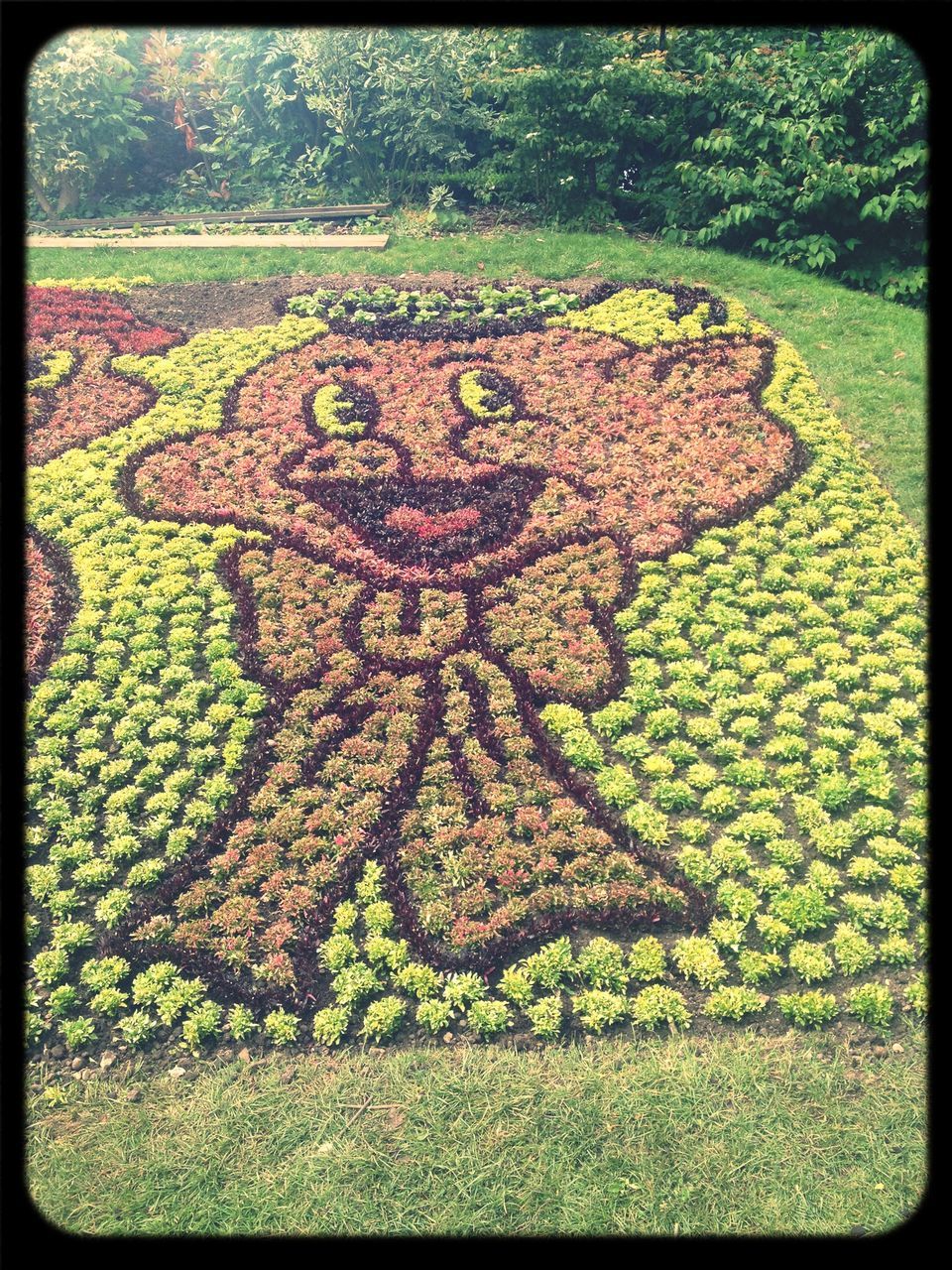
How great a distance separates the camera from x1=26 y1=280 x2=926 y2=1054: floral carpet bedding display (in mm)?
4902

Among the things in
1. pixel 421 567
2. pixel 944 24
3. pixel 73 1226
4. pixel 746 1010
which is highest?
pixel 944 24

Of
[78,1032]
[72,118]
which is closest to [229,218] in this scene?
[72,118]

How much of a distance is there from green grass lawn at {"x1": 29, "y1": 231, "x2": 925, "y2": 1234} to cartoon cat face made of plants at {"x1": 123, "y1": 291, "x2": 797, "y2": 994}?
0.65 m

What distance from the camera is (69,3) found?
1369 centimetres

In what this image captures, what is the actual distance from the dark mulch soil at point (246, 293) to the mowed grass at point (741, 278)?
0.75ft

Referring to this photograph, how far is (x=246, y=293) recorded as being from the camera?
12.2 metres

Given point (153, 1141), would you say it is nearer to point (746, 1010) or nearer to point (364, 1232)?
point (364, 1232)

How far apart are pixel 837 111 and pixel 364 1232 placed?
44.1 ft

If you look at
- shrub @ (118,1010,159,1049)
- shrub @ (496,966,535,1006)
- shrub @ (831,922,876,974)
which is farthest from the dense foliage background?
shrub @ (118,1010,159,1049)

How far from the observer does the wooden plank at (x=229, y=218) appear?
1484cm

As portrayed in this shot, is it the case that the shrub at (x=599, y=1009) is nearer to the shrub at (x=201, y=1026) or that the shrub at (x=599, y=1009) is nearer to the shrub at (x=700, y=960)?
the shrub at (x=700, y=960)

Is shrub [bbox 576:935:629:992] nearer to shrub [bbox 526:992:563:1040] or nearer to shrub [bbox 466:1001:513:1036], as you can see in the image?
shrub [bbox 526:992:563:1040]

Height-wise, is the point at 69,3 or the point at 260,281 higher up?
the point at 69,3

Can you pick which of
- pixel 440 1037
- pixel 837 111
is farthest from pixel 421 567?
pixel 837 111
